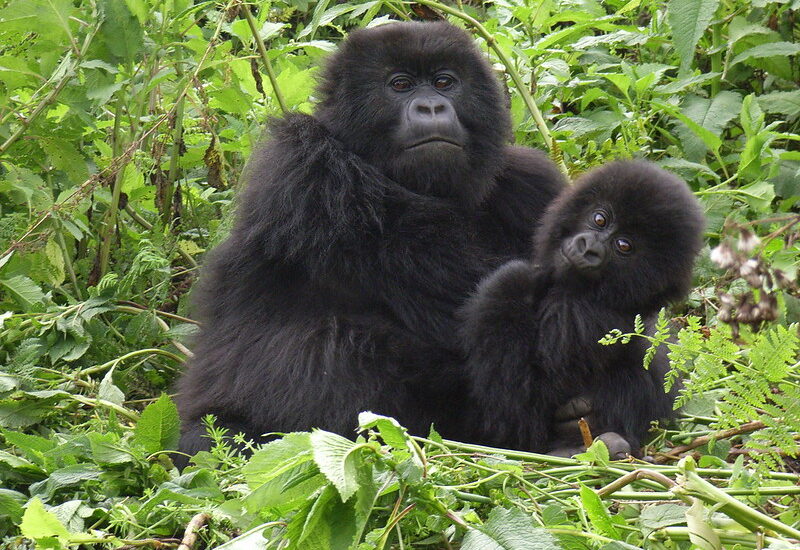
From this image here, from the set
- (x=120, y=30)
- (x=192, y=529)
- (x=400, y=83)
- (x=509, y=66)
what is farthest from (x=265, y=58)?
(x=192, y=529)

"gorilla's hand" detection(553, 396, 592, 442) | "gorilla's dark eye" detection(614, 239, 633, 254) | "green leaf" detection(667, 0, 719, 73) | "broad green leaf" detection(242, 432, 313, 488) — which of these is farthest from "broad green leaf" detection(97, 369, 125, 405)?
"green leaf" detection(667, 0, 719, 73)

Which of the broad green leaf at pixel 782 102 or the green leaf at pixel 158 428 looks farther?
the broad green leaf at pixel 782 102

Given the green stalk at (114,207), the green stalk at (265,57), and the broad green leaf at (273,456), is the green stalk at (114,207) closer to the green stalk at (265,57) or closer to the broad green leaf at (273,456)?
the green stalk at (265,57)

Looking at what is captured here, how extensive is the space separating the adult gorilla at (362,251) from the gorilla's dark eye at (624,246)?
1.77 ft

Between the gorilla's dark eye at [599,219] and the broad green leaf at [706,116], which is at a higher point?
the gorilla's dark eye at [599,219]

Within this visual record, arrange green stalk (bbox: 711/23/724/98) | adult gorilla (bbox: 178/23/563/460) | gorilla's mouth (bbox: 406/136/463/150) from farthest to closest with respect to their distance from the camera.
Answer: green stalk (bbox: 711/23/724/98)
gorilla's mouth (bbox: 406/136/463/150)
adult gorilla (bbox: 178/23/563/460)

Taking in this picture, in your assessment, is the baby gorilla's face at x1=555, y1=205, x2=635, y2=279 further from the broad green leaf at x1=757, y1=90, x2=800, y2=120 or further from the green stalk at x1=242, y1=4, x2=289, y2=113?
the broad green leaf at x1=757, y1=90, x2=800, y2=120

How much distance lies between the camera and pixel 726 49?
16.2ft

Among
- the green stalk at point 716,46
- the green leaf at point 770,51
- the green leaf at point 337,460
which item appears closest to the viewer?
the green leaf at point 337,460

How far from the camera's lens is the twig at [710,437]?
2756 millimetres

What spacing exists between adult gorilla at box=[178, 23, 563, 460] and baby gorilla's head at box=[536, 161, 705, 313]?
465mm

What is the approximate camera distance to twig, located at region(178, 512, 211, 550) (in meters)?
2.42

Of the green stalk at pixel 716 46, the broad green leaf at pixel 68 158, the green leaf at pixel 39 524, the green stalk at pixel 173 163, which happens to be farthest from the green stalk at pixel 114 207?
the green stalk at pixel 716 46

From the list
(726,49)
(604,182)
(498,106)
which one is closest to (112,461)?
(604,182)
